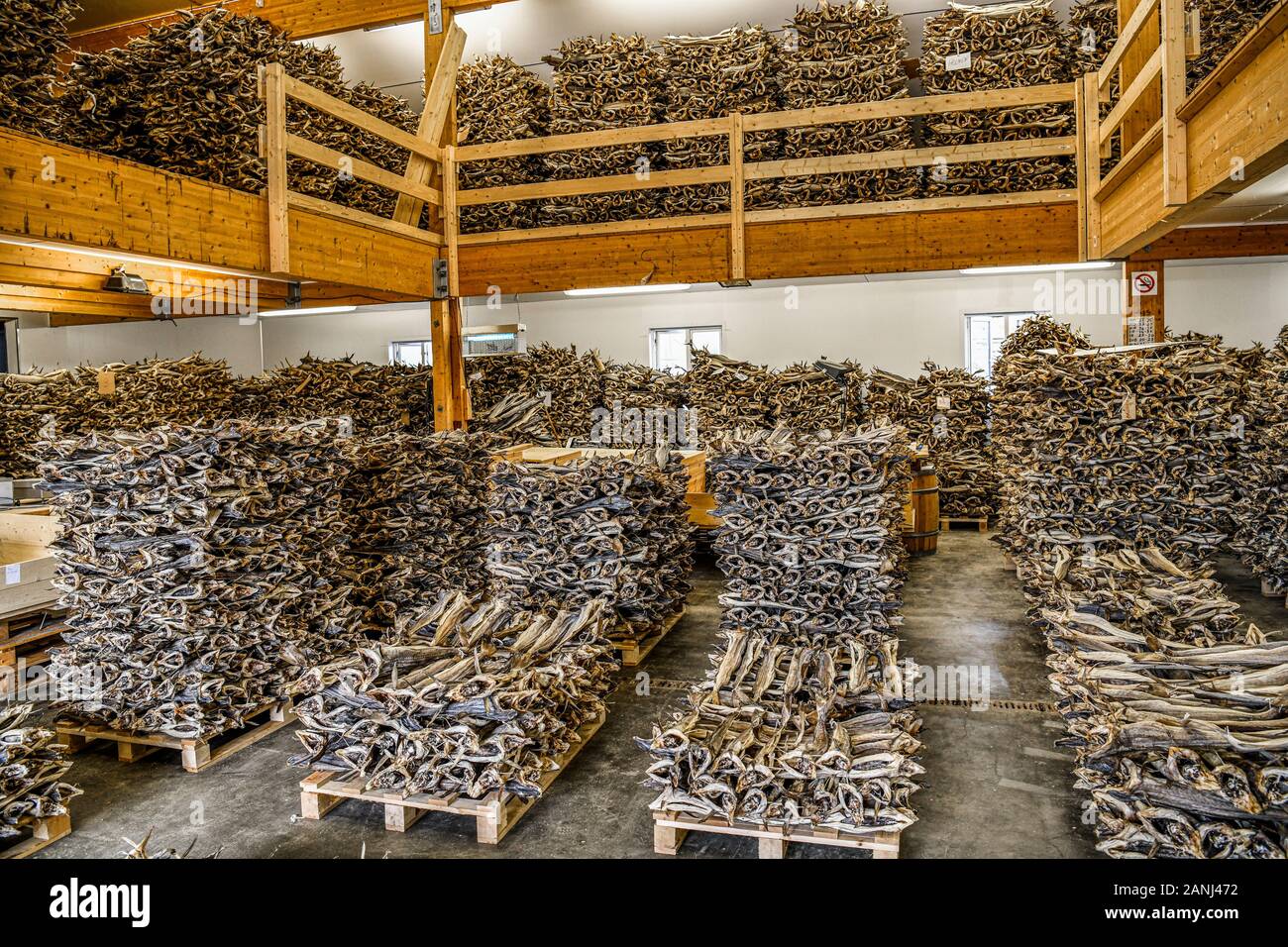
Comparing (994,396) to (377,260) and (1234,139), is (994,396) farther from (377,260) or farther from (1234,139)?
(377,260)

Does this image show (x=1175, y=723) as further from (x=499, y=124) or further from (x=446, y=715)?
(x=499, y=124)

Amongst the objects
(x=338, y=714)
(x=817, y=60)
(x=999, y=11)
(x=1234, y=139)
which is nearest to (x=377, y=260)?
(x=338, y=714)

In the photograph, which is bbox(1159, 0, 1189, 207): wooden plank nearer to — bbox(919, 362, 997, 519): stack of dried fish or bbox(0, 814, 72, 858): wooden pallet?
bbox(0, 814, 72, 858): wooden pallet

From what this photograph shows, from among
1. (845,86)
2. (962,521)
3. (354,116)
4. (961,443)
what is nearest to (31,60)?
(354,116)

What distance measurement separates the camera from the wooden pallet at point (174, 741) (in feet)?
17.8

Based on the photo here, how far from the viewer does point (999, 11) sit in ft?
37.8

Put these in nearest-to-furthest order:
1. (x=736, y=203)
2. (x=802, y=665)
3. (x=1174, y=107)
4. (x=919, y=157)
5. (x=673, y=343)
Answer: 1. (x=1174, y=107)
2. (x=802, y=665)
3. (x=919, y=157)
4. (x=736, y=203)
5. (x=673, y=343)

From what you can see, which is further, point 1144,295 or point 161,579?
point 1144,295

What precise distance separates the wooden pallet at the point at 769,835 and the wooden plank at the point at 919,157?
770 cm

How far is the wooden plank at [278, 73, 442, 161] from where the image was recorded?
753 centimetres

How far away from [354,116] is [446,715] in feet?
21.5

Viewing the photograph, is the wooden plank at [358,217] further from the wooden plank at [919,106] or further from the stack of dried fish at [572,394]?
the wooden plank at [919,106]

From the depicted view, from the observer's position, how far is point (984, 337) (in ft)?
58.0

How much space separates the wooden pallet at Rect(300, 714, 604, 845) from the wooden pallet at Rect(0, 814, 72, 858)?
1.25 metres
